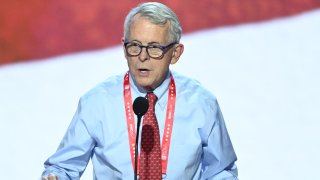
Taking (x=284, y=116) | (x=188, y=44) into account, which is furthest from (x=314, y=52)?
(x=188, y=44)

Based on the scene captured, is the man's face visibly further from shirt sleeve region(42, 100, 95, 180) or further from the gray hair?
shirt sleeve region(42, 100, 95, 180)

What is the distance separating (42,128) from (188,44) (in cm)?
58

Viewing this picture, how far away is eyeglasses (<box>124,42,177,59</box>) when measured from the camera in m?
1.68

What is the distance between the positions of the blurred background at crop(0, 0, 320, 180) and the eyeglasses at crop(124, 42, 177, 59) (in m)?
0.77

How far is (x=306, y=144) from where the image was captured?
98.7 inches

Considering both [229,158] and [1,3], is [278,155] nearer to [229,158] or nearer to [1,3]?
[229,158]

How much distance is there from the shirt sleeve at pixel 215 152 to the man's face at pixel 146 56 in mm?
178

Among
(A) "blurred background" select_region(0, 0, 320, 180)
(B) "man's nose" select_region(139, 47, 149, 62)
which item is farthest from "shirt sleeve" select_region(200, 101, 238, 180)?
(A) "blurred background" select_region(0, 0, 320, 180)

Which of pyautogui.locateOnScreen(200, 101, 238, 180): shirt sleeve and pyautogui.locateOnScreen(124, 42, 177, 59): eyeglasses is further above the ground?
pyautogui.locateOnScreen(124, 42, 177, 59): eyeglasses

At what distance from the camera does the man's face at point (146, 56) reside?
5.52 feet

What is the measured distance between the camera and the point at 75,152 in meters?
1.74

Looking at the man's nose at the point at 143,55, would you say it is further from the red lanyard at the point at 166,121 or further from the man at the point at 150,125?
the red lanyard at the point at 166,121

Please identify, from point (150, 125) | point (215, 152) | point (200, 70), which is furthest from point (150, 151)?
point (200, 70)

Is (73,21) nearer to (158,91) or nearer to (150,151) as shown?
(158,91)
